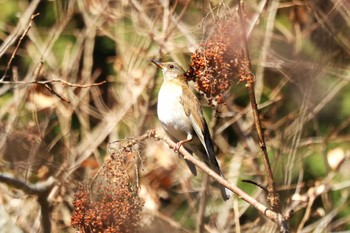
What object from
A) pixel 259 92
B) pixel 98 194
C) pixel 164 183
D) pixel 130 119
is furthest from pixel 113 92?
pixel 98 194

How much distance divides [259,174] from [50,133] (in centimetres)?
179

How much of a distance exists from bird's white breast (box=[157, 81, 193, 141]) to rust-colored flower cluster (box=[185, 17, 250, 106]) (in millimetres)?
1512

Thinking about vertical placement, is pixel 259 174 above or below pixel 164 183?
above

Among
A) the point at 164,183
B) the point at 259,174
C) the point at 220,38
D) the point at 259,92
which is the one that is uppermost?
the point at 220,38

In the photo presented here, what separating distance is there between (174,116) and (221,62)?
161 cm

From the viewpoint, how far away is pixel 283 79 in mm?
6195

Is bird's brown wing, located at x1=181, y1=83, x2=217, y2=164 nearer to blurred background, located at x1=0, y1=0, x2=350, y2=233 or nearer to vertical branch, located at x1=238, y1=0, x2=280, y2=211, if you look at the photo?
blurred background, located at x1=0, y1=0, x2=350, y2=233

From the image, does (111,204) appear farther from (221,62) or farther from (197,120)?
(197,120)

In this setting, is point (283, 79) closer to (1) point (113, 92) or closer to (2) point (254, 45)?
(2) point (254, 45)

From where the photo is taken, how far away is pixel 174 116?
188 inches

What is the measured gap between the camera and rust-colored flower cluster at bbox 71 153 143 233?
3176 mm

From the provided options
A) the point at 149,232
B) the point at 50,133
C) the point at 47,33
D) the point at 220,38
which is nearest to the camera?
the point at 220,38

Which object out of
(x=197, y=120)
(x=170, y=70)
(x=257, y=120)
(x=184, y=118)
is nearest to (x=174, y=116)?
(x=184, y=118)

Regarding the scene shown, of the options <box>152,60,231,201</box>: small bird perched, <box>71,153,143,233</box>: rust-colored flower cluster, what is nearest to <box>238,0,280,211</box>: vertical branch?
<box>71,153,143,233</box>: rust-colored flower cluster
